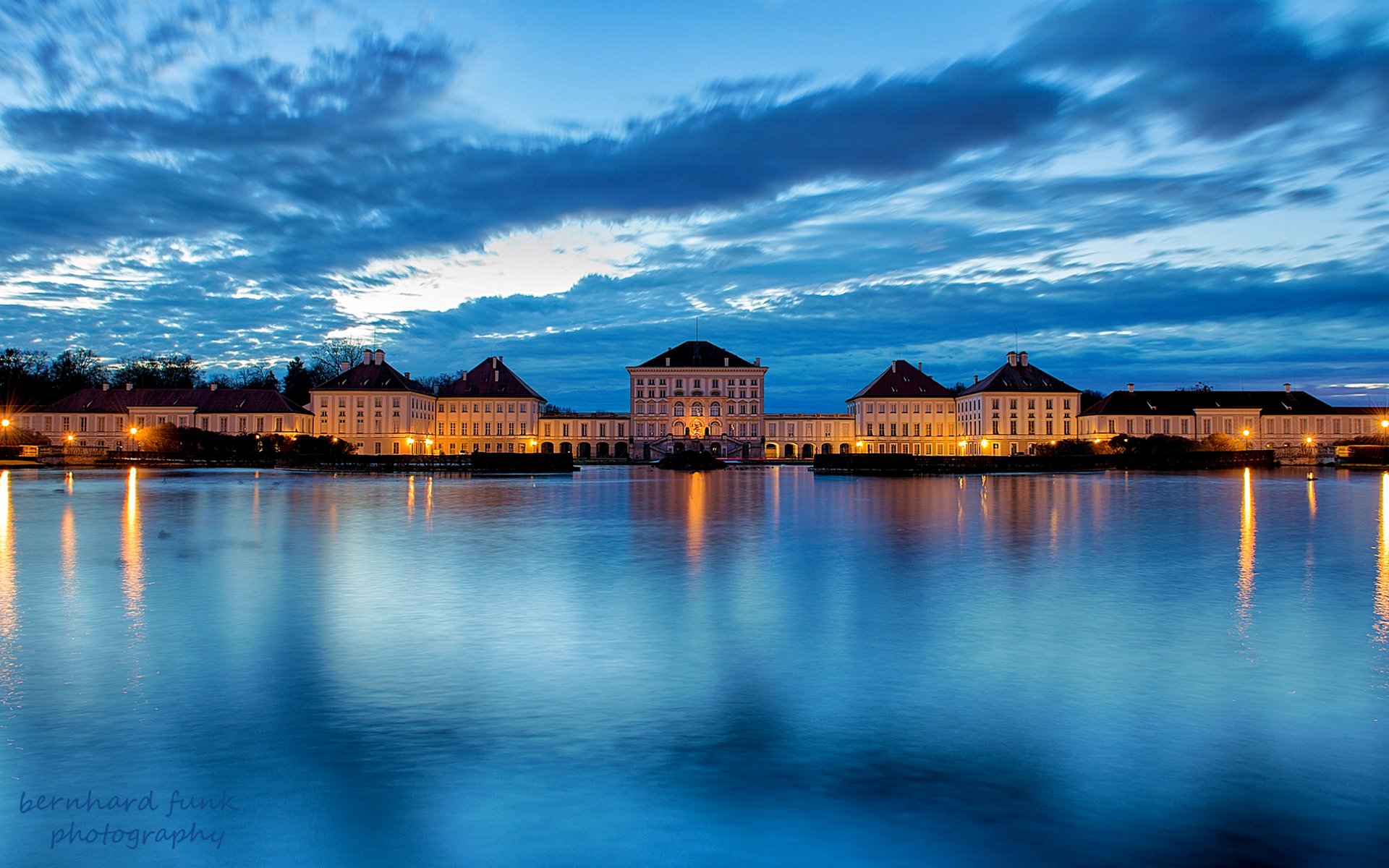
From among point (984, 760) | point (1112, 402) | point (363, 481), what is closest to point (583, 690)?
point (984, 760)

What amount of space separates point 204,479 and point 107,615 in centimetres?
3901

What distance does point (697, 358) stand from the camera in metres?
101

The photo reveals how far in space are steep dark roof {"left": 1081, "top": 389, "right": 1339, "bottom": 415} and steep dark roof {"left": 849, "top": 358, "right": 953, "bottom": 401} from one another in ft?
52.1

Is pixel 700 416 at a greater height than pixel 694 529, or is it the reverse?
pixel 700 416

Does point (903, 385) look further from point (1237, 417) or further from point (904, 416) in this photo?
point (1237, 417)

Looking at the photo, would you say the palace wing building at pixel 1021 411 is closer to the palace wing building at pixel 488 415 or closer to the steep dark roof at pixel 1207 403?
the steep dark roof at pixel 1207 403

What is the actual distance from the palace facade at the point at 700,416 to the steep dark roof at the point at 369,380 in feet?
0.51

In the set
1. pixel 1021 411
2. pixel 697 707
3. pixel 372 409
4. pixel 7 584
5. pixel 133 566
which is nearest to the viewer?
pixel 697 707

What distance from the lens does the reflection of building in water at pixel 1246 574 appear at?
34.4ft

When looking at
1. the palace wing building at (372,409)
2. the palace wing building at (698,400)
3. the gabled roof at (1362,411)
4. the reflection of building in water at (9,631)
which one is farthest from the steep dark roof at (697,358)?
the reflection of building in water at (9,631)

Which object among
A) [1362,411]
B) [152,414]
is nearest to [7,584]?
[152,414]

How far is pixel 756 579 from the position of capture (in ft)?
44.2

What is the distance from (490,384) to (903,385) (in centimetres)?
4373

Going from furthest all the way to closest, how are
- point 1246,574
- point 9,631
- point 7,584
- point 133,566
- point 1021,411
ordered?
point 1021,411 → point 133,566 → point 1246,574 → point 7,584 → point 9,631
